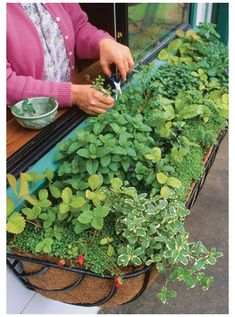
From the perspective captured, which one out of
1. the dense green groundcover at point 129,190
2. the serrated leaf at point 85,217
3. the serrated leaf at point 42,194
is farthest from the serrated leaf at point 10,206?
the serrated leaf at point 85,217

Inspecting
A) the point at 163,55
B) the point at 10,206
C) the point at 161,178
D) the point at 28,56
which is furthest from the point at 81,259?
the point at 163,55

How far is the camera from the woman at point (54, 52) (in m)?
1.51

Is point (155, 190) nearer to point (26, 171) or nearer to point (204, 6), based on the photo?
point (26, 171)

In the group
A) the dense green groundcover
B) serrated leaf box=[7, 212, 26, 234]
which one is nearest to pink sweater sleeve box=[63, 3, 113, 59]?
the dense green groundcover

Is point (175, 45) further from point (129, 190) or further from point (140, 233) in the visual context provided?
point (140, 233)

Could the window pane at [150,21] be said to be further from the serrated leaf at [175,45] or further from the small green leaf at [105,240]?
the small green leaf at [105,240]

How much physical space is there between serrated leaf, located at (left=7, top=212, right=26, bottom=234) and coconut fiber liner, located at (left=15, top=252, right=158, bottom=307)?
0.49 ft

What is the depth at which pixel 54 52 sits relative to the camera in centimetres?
174

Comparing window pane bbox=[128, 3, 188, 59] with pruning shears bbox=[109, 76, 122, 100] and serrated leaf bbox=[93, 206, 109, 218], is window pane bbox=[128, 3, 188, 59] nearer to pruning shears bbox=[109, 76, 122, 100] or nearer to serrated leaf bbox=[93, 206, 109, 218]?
pruning shears bbox=[109, 76, 122, 100]

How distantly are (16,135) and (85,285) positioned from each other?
639mm

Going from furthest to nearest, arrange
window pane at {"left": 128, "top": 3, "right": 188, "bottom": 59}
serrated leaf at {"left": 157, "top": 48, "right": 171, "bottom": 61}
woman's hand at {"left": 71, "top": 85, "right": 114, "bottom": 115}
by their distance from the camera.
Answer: serrated leaf at {"left": 157, "top": 48, "right": 171, "bottom": 61} < window pane at {"left": 128, "top": 3, "right": 188, "bottom": 59} < woman's hand at {"left": 71, "top": 85, "right": 114, "bottom": 115}

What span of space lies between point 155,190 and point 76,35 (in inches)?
37.1

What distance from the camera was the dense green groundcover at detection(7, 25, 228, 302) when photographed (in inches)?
47.9

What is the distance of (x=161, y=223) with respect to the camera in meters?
1.22
